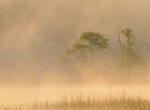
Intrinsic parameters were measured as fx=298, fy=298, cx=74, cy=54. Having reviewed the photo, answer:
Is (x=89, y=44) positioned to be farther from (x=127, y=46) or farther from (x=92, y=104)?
(x=92, y=104)

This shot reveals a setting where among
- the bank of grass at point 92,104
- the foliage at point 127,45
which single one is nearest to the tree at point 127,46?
the foliage at point 127,45

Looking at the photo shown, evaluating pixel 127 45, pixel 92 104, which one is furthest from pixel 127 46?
pixel 92 104

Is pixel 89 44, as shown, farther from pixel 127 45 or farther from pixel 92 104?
pixel 92 104

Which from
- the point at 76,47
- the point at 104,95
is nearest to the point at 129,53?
the point at 76,47

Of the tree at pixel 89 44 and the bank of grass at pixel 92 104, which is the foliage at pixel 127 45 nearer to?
the tree at pixel 89 44

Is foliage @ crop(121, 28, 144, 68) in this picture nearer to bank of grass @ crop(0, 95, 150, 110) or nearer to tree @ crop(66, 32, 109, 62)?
tree @ crop(66, 32, 109, 62)

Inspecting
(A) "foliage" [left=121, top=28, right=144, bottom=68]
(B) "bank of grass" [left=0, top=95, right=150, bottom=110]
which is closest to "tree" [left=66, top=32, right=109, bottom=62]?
(A) "foliage" [left=121, top=28, right=144, bottom=68]

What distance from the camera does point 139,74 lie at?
188 ft

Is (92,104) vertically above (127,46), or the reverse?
(127,46)

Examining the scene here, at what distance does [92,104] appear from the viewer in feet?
49.0

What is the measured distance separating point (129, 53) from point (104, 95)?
41.1m

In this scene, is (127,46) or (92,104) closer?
(92,104)

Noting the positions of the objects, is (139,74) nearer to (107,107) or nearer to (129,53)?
(129,53)

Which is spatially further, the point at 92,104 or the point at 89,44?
the point at 89,44
